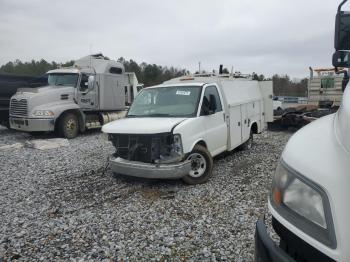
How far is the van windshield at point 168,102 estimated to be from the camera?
6391 millimetres

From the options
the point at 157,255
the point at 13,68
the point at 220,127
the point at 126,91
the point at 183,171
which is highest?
the point at 13,68

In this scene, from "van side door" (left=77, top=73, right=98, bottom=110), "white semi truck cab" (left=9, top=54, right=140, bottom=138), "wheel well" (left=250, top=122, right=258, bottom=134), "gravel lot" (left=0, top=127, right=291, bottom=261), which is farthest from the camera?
"van side door" (left=77, top=73, right=98, bottom=110)

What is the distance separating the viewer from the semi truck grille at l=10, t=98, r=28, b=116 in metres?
11.6

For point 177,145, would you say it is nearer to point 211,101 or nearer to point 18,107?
point 211,101

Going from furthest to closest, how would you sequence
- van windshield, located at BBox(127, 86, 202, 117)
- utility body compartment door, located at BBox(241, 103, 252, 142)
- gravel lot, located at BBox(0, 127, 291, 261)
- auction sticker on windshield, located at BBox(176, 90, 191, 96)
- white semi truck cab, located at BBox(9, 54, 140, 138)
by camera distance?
1. white semi truck cab, located at BBox(9, 54, 140, 138)
2. utility body compartment door, located at BBox(241, 103, 252, 142)
3. auction sticker on windshield, located at BBox(176, 90, 191, 96)
4. van windshield, located at BBox(127, 86, 202, 117)
5. gravel lot, located at BBox(0, 127, 291, 261)

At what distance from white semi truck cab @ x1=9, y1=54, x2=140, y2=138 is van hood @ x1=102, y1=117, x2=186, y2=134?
261 inches

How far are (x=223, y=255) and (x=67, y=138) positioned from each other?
10.1 metres

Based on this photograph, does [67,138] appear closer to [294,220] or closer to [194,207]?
[194,207]

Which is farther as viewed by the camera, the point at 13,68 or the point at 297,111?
the point at 13,68

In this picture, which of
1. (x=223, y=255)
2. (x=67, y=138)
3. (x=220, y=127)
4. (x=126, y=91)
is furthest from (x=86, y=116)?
(x=223, y=255)

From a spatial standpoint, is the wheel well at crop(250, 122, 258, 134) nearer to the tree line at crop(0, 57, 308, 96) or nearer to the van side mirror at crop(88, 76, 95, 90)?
the van side mirror at crop(88, 76, 95, 90)

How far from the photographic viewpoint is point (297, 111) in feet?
43.1

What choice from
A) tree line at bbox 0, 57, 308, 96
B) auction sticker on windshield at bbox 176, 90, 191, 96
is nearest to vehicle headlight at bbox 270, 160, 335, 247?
auction sticker on windshield at bbox 176, 90, 191, 96

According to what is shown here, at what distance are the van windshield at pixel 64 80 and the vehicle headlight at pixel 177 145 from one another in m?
8.70
